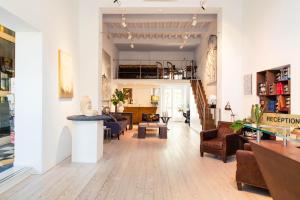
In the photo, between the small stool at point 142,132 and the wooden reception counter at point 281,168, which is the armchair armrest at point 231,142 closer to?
the wooden reception counter at point 281,168

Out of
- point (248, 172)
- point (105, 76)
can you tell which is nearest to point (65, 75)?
point (248, 172)

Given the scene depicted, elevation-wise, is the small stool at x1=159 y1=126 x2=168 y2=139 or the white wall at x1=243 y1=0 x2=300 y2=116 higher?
the white wall at x1=243 y1=0 x2=300 y2=116

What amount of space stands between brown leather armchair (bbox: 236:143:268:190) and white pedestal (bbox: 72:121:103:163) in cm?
304

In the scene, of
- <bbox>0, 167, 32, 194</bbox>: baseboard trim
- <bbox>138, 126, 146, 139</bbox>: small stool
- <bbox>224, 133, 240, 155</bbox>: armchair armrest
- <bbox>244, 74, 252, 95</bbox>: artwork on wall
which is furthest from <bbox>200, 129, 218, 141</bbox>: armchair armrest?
<bbox>0, 167, 32, 194</bbox>: baseboard trim

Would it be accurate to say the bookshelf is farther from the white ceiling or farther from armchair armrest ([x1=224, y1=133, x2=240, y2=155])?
the white ceiling

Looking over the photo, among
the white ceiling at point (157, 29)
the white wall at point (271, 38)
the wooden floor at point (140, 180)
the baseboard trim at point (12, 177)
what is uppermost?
the white ceiling at point (157, 29)

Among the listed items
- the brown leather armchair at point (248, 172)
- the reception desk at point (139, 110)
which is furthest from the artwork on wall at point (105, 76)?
the brown leather armchair at point (248, 172)

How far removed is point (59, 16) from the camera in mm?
5598

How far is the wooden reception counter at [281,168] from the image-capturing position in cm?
214

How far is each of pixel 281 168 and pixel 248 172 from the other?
163 centimetres

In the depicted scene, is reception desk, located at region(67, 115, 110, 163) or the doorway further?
the doorway

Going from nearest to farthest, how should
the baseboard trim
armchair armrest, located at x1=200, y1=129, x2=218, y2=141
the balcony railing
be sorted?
1. the baseboard trim
2. armchair armrest, located at x1=200, y1=129, x2=218, y2=141
3. the balcony railing

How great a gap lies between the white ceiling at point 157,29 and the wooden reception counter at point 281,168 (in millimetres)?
7247

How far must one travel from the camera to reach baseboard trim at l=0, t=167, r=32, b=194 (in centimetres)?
393
